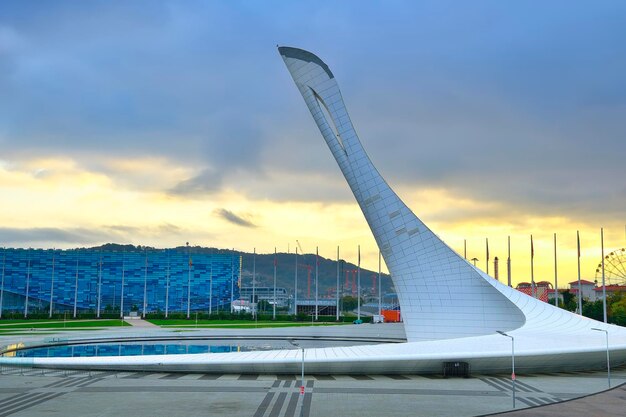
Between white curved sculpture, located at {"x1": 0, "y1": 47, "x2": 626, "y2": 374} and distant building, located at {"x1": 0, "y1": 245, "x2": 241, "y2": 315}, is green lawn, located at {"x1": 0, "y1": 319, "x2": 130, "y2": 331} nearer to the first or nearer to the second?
white curved sculpture, located at {"x1": 0, "y1": 47, "x2": 626, "y2": 374}

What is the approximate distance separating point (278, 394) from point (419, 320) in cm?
1401

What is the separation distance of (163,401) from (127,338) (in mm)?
25371

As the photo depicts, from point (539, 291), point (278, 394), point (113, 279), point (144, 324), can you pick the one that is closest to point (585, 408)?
point (278, 394)

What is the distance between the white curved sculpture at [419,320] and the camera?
2417 cm

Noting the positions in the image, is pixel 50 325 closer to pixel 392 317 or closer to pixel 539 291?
pixel 392 317

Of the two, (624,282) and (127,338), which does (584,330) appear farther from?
(624,282)

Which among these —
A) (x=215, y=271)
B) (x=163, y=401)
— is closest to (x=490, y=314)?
(x=163, y=401)

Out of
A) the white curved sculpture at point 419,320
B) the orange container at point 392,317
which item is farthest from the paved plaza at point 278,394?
the orange container at point 392,317

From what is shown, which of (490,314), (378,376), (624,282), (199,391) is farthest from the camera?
(624,282)

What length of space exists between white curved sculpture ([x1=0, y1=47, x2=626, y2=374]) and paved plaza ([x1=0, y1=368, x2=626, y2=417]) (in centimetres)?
58

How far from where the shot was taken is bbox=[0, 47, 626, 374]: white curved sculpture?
79.3ft

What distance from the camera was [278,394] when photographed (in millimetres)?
19891

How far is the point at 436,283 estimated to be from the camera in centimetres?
3181

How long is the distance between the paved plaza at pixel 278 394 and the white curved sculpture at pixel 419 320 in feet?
1.89
